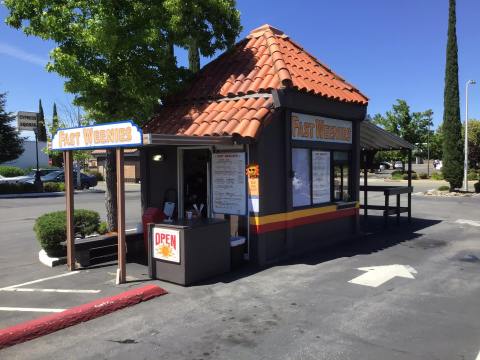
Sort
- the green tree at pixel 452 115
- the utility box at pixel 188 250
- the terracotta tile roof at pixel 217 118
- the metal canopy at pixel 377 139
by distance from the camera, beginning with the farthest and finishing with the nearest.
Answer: the green tree at pixel 452 115
the metal canopy at pixel 377 139
the terracotta tile roof at pixel 217 118
the utility box at pixel 188 250

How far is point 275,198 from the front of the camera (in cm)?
859

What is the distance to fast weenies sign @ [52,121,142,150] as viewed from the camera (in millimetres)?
6602

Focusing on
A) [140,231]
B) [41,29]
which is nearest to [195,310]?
[140,231]

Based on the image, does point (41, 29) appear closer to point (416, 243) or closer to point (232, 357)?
point (232, 357)

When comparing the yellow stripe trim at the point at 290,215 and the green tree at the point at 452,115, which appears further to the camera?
the green tree at the point at 452,115

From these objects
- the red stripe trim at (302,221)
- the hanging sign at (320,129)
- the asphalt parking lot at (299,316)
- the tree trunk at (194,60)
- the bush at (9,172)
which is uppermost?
the tree trunk at (194,60)

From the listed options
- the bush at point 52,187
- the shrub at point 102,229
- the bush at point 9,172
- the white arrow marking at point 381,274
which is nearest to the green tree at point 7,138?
the bush at point 9,172

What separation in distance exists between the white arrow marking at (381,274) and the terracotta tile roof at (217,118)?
3.03 metres

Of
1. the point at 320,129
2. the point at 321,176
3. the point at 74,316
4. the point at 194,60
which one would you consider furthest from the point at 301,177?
the point at 74,316

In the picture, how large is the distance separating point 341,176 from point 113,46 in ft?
19.6

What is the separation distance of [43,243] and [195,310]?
14.6 ft

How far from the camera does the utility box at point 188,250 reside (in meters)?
6.87

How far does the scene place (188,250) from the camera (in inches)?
271

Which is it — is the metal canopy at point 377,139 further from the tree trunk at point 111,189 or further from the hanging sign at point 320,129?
the tree trunk at point 111,189
